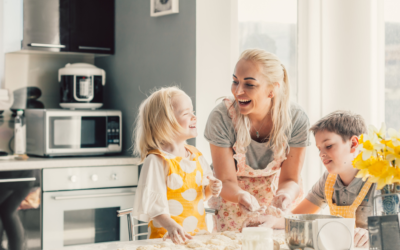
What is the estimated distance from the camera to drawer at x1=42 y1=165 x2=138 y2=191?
2.65m

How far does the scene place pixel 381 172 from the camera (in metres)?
1.01

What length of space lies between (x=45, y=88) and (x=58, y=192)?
3.22 ft

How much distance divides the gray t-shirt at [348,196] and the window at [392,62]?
61 cm

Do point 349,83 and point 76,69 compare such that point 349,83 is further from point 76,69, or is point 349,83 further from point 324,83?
point 76,69

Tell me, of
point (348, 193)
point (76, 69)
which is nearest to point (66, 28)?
point (76, 69)

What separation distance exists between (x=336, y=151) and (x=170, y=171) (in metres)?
0.57

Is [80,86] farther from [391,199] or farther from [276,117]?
[391,199]

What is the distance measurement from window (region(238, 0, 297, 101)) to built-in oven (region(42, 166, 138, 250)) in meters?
1.09

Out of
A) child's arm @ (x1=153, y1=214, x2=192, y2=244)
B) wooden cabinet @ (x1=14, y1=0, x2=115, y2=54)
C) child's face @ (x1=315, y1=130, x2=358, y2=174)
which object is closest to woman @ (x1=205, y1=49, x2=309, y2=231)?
child's face @ (x1=315, y1=130, x2=358, y2=174)

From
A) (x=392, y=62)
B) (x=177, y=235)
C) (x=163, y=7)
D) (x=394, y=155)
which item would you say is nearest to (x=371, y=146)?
(x=394, y=155)

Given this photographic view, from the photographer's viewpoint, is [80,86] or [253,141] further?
[80,86]

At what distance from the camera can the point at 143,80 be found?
297cm

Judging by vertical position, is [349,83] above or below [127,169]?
above

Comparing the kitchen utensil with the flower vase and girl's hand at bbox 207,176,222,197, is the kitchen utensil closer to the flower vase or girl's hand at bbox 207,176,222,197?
the flower vase
